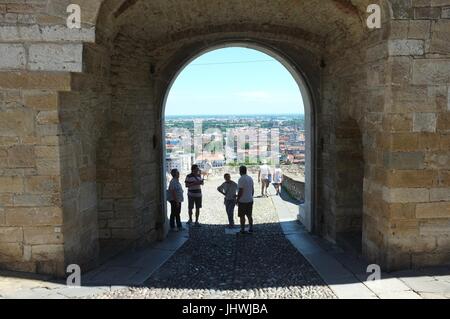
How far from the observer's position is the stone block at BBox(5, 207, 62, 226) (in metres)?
4.55

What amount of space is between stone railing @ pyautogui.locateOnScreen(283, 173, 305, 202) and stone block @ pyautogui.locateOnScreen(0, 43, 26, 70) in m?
8.07

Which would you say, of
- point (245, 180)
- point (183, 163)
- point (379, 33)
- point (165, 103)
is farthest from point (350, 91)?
point (183, 163)

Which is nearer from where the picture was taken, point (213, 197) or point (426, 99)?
point (426, 99)

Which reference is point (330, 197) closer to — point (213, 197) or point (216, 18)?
point (216, 18)

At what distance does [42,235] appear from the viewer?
180 inches

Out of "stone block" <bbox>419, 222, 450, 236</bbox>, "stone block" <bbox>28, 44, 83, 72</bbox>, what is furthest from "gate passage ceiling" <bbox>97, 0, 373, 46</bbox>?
"stone block" <bbox>419, 222, 450, 236</bbox>

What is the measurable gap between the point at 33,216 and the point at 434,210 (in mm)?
4197

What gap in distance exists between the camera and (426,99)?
15.4ft

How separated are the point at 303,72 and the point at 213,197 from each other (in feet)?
20.0

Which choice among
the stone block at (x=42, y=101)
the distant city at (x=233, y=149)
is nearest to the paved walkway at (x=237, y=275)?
the stone block at (x=42, y=101)

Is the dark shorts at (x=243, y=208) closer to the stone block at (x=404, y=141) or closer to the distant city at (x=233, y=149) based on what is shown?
the stone block at (x=404, y=141)

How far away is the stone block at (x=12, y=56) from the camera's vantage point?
14.5ft

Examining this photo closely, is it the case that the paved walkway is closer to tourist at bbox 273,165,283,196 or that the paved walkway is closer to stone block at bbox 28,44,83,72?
stone block at bbox 28,44,83,72

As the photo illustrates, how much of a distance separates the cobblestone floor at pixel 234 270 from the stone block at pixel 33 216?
96cm
